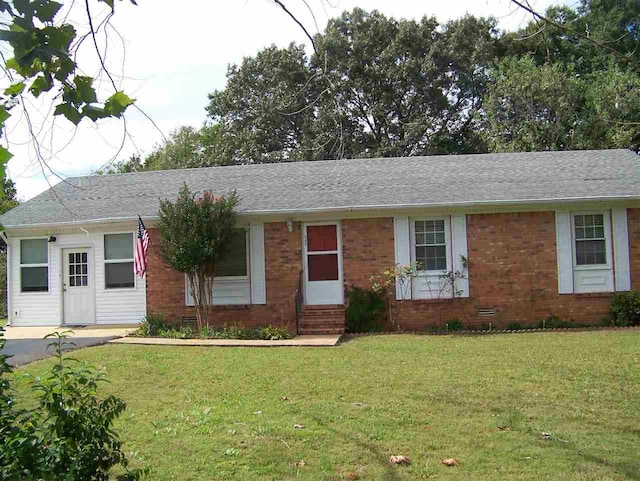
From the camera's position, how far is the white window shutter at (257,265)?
47.6 ft

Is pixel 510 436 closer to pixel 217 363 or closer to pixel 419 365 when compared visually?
pixel 419 365

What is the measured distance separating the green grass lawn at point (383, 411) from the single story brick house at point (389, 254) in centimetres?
355

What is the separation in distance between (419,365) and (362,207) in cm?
554

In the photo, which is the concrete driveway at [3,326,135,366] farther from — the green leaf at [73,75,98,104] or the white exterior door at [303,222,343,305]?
the green leaf at [73,75,98,104]

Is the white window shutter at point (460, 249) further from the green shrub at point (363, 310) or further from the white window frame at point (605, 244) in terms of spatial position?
the white window frame at point (605, 244)

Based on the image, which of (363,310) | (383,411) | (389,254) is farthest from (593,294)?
(383,411)

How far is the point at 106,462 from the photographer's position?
3.59m

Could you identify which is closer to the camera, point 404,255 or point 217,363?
point 217,363

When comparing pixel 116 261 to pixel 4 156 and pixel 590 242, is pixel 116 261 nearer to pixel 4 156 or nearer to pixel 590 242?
pixel 590 242

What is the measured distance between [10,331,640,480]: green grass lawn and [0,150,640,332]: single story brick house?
3549mm

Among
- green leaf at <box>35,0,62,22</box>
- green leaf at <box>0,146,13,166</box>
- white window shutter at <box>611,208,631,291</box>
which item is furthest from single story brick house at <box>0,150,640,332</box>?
green leaf at <box>0,146,13,166</box>

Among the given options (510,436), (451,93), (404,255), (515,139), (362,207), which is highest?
(451,93)

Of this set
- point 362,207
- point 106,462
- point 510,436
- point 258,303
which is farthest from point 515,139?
point 106,462

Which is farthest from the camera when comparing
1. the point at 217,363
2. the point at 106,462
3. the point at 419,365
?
the point at 217,363
